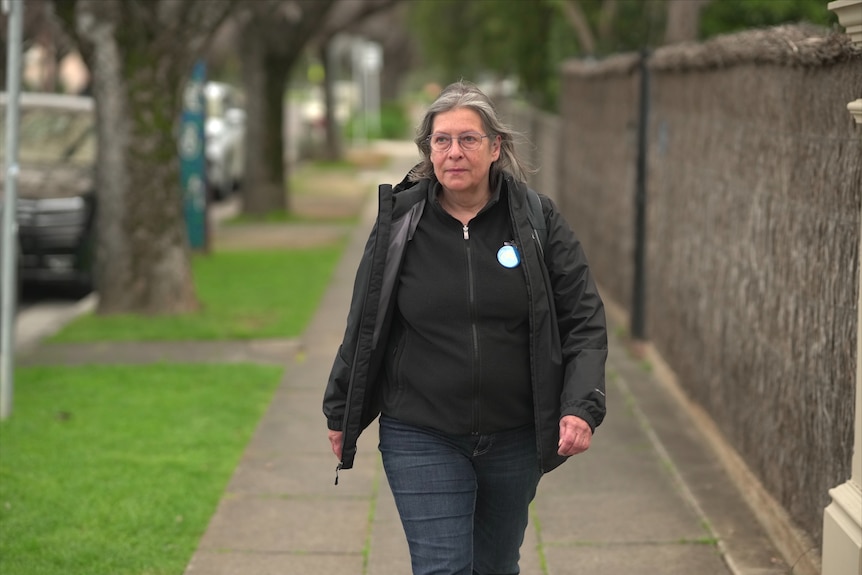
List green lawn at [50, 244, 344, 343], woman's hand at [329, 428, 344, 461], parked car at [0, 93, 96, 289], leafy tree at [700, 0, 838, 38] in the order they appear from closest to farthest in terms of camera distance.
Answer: woman's hand at [329, 428, 344, 461]
green lawn at [50, 244, 344, 343]
parked car at [0, 93, 96, 289]
leafy tree at [700, 0, 838, 38]

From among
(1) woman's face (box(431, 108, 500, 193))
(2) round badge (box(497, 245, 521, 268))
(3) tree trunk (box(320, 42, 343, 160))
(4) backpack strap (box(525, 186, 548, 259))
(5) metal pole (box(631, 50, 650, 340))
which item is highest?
(1) woman's face (box(431, 108, 500, 193))

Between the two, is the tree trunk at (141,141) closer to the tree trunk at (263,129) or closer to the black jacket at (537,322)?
the black jacket at (537,322)

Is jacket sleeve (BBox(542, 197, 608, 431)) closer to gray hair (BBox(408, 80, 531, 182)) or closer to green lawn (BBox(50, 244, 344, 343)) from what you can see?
gray hair (BBox(408, 80, 531, 182))

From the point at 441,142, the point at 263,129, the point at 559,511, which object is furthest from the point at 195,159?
the point at 441,142

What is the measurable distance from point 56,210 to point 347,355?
9.56 meters

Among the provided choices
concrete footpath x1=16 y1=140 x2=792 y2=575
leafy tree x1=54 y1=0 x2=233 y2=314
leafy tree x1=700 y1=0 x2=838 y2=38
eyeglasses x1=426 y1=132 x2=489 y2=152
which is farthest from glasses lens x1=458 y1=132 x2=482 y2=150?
leafy tree x1=700 y1=0 x2=838 y2=38

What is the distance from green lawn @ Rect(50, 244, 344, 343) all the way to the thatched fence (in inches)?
119

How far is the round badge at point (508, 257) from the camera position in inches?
148

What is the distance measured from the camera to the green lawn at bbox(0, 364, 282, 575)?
5539 mm

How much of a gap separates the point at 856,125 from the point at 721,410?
2654mm

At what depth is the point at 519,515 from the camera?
13.2 ft

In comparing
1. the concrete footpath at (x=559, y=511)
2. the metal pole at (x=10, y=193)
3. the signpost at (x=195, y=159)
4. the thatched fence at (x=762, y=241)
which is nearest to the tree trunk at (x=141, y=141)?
the concrete footpath at (x=559, y=511)

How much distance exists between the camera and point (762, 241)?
6.23 m

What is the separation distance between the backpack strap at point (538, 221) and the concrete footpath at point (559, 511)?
6.52ft
